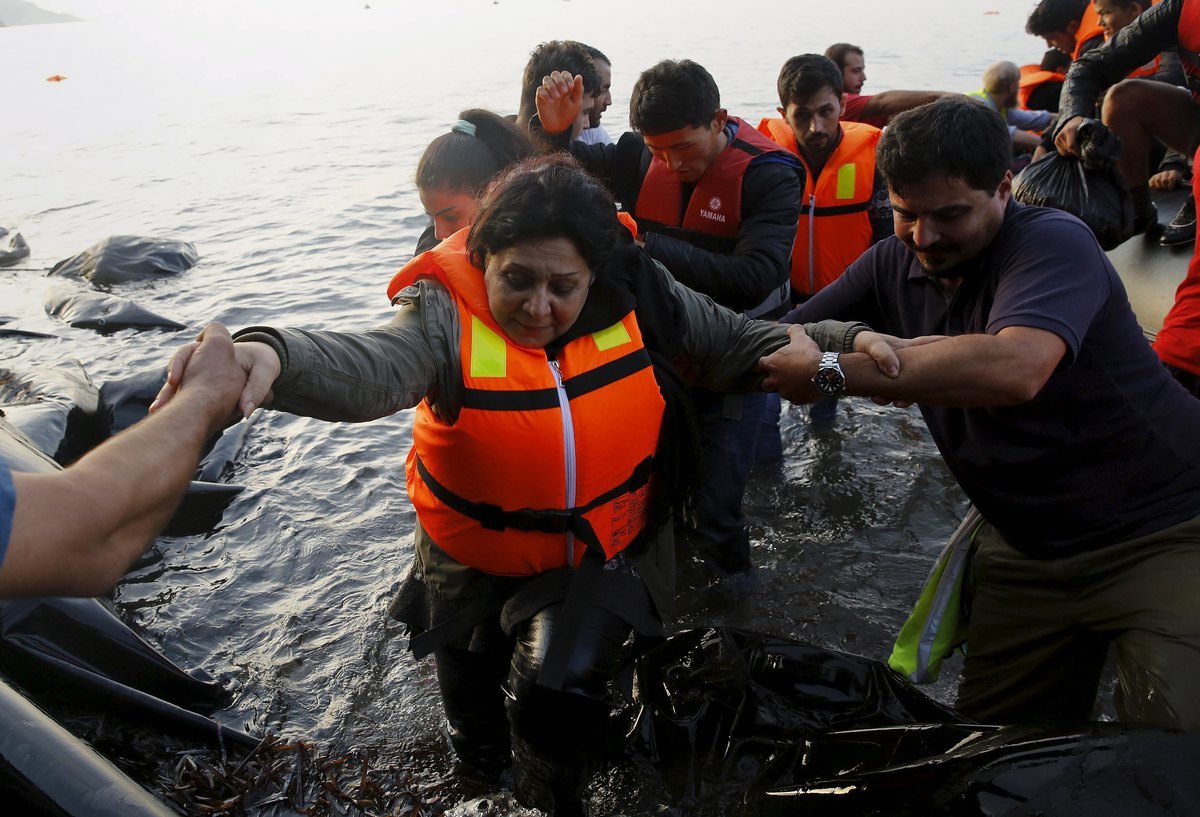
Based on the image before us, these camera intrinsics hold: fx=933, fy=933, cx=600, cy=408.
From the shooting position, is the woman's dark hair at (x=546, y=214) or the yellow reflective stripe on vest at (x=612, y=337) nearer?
the woman's dark hair at (x=546, y=214)

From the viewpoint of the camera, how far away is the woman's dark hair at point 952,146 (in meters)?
2.65

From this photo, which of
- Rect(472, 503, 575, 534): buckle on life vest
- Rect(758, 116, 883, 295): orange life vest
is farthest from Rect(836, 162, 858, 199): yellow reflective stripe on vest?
Rect(472, 503, 575, 534): buckle on life vest

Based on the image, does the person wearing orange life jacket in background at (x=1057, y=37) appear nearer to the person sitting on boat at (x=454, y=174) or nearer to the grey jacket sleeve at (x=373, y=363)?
the person sitting on boat at (x=454, y=174)

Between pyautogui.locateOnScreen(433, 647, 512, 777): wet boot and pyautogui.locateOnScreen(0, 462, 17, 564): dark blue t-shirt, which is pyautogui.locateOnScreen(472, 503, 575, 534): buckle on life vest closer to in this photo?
pyautogui.locateOnScreen(433, 647, 512, 777): wet boot

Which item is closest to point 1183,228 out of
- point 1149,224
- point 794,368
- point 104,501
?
point 1149,224

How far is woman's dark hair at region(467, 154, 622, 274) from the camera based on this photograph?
2.54m

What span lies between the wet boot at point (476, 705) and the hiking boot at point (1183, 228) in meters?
4.58

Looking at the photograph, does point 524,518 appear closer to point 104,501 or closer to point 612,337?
point 612,337

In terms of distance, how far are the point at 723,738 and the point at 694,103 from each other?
2.57 meters

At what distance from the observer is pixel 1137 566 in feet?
8.74

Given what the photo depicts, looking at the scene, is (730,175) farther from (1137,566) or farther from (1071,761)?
(1071,761)

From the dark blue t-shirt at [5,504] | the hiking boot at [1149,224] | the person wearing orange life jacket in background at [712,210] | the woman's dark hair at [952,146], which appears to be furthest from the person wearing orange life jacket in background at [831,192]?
the dark blue t-shirt at [5,504]

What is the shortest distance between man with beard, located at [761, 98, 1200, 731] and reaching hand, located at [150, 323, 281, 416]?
5.51ft

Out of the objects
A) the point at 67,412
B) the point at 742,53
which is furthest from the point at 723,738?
the point at 742,53
